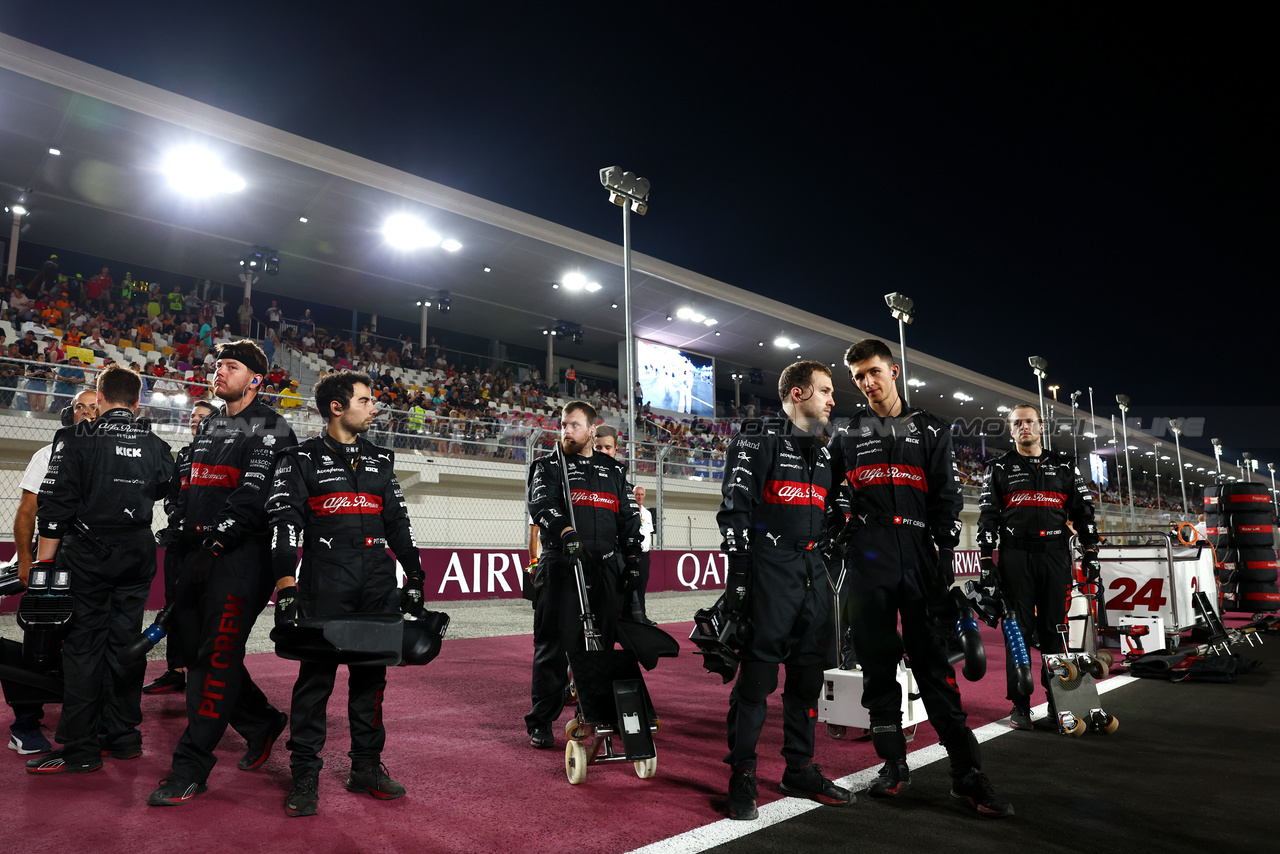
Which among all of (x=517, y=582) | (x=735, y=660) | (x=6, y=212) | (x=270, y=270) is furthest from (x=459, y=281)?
(x=735, y=660)

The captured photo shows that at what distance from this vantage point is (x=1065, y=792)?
11.4 ft

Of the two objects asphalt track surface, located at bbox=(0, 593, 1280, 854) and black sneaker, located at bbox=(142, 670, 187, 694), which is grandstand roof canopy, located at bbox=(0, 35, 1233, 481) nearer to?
black sneaker, located at bbox=(142, 670, 187, 694)

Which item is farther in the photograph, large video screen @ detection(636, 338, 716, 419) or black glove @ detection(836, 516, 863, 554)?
large video screen @ detection(636, 338, 716, 419)

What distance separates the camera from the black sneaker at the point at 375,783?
10.8 feet

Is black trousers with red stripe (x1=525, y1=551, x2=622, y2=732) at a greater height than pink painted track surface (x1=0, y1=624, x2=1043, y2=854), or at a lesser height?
greater

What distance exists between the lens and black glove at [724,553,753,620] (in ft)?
10.9

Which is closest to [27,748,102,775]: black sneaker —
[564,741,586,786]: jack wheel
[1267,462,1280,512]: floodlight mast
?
[564,741,586,786]: jack wheel

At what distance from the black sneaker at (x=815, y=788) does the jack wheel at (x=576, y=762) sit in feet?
3.18

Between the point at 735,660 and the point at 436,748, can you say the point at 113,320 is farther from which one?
the point at 735,660

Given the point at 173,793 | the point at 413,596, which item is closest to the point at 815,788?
the point at 413,596

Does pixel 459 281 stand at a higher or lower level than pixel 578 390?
higher

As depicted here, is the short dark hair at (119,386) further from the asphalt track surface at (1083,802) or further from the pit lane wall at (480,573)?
the pit lane wall at (480,573)

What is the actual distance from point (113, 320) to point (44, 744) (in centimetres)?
1605

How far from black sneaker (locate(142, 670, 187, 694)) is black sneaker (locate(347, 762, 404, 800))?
306 centimetres
